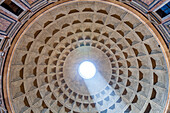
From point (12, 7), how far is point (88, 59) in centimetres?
1524

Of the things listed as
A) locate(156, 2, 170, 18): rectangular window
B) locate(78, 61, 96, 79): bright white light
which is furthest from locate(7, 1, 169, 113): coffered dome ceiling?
locate(156, 2, 170, 18): rectangular window

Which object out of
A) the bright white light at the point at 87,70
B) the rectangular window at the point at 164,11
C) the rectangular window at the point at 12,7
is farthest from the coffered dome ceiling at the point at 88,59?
the rectangular window at the point at 12,7

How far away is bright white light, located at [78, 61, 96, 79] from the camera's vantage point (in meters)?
31.7

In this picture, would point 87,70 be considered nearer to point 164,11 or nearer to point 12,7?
point 164,11

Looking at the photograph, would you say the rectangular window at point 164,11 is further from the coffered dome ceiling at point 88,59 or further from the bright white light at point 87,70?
the bright white light at point 87,70

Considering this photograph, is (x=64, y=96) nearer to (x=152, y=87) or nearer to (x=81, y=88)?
(x=81, y=88)

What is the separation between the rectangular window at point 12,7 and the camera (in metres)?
18.1

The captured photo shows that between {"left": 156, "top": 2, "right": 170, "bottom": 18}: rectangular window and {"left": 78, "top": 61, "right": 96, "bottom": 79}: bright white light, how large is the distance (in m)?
15.2

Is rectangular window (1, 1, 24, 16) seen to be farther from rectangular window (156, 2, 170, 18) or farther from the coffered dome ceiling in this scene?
rectangular window (156, 2, 170, 18)

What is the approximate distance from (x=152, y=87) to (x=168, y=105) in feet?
10.8

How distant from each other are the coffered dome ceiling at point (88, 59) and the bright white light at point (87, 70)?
0.92m

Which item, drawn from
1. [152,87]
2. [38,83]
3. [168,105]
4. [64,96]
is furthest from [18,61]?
[168,105]

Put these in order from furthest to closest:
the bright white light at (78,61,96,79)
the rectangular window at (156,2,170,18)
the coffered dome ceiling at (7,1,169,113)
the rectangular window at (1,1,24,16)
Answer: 1. the bright white light at (78,61,96,79)
2. the coffered dome ceiling at (7,1,169,113)
3. the rectangular window at (156,2,170,18)
4. the rectangular window at (1,1,24,16)

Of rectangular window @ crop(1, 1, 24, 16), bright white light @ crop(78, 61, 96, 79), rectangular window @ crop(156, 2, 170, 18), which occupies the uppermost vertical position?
rectangular window @ crop(1, 1, 24, 16)
